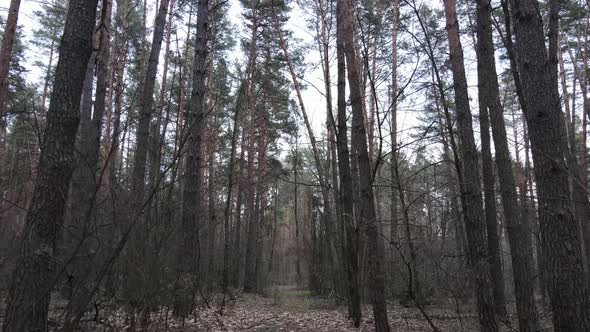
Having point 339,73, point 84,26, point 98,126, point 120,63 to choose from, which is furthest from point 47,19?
point 84,26

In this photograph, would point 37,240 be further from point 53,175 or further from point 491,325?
point 491,325

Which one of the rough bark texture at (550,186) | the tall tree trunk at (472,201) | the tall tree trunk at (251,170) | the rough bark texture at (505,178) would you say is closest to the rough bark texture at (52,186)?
the tall tree trunk at (472,201)

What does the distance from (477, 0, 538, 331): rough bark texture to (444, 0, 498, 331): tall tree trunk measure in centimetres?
53

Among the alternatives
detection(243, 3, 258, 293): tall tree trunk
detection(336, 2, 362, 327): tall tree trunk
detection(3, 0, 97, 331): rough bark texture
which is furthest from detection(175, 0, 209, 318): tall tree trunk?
detection(243, 3, 258, 293): tall tree trunk

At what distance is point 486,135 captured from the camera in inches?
335

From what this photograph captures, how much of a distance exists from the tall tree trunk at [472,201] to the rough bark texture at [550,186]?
0.74 metres

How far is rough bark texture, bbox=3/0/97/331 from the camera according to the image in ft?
7.66

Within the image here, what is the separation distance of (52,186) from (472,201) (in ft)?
15.0

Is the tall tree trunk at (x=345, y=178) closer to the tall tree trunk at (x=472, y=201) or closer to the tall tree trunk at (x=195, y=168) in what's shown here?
the tall tree trunk at (x=472, y=201)

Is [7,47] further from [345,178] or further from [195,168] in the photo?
[345,178]

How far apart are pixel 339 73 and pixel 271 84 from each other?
32.5 feet

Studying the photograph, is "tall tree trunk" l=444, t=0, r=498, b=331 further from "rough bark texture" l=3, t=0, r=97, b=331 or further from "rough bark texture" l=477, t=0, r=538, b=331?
"rough bark texture" l=3, t=0, r=97, b=331

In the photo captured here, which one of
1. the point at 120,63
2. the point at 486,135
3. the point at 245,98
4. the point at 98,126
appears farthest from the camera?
the point at 245,98

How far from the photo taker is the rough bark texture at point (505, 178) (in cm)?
591
